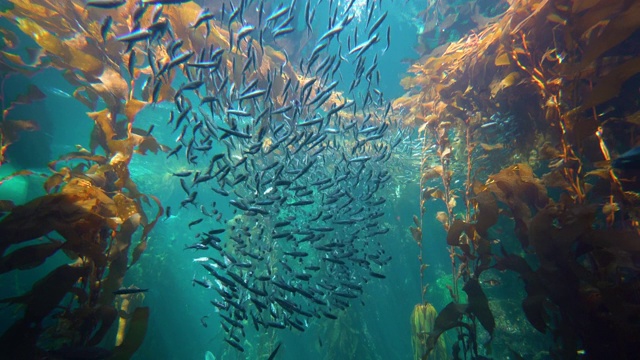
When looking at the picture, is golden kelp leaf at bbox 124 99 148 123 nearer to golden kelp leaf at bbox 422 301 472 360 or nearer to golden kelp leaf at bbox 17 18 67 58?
golden kelp leaf at bbox 17 18 67 58

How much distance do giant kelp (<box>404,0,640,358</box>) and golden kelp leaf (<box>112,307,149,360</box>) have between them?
4519mm

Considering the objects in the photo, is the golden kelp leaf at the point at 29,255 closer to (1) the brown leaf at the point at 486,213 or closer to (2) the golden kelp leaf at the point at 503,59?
(1) the brown leaf at the point at 486,213

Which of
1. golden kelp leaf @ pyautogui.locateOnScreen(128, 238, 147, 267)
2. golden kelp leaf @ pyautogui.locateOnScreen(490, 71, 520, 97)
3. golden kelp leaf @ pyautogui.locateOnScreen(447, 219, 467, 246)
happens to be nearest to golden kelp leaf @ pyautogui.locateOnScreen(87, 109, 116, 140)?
golden kelp leaf @ pyautogui.locateOnScreen(128, 238, 147, 267)

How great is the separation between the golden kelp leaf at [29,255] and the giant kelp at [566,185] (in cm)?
589

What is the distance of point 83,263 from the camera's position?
144 inches

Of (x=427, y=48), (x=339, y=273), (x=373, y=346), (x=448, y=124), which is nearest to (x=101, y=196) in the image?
(x=339, y=273)

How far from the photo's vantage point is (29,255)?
3432 mm

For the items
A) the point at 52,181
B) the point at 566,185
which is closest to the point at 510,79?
the point at 566,185

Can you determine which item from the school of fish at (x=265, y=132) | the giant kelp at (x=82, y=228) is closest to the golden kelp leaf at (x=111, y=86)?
the giant kelp at (x=82, y=228)

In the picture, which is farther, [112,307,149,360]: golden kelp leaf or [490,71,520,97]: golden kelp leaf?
[490,71,520,97]: golden kelp leaf

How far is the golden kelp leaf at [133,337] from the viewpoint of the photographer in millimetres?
3508

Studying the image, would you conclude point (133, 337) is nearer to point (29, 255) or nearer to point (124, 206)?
point (29, 255)

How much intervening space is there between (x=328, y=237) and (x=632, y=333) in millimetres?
11417

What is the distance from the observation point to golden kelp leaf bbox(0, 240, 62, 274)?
10.8 feet
